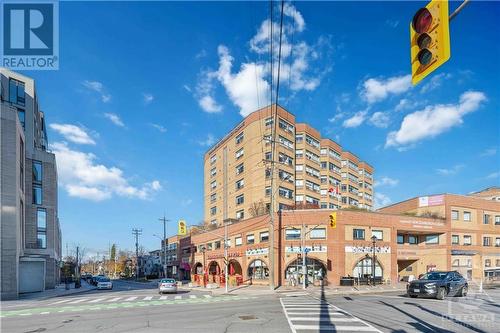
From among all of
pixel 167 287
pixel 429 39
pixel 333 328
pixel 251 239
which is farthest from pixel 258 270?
pixel 429 39

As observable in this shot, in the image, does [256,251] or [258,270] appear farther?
[256,251]

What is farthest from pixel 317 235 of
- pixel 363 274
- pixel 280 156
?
pixel 280 156

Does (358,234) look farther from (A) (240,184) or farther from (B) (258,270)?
(A) (240,184)

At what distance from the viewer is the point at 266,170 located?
6209 cm

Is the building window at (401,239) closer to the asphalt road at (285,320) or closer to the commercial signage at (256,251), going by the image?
the commercial signage at (256,251)

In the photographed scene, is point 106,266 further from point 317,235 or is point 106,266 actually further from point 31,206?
point 317,235

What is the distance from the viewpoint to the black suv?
74.0 feet

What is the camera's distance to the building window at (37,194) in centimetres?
4788

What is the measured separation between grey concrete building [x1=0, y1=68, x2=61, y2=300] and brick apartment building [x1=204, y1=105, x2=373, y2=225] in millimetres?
28850

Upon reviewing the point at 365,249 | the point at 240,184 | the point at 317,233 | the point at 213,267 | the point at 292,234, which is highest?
the point at 240,184

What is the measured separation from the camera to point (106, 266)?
14725cm

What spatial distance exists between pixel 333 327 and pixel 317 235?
95.8 feet

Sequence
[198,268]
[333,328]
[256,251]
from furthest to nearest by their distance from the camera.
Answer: [198,268], [256,251], [333,328]

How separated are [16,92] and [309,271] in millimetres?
43233
